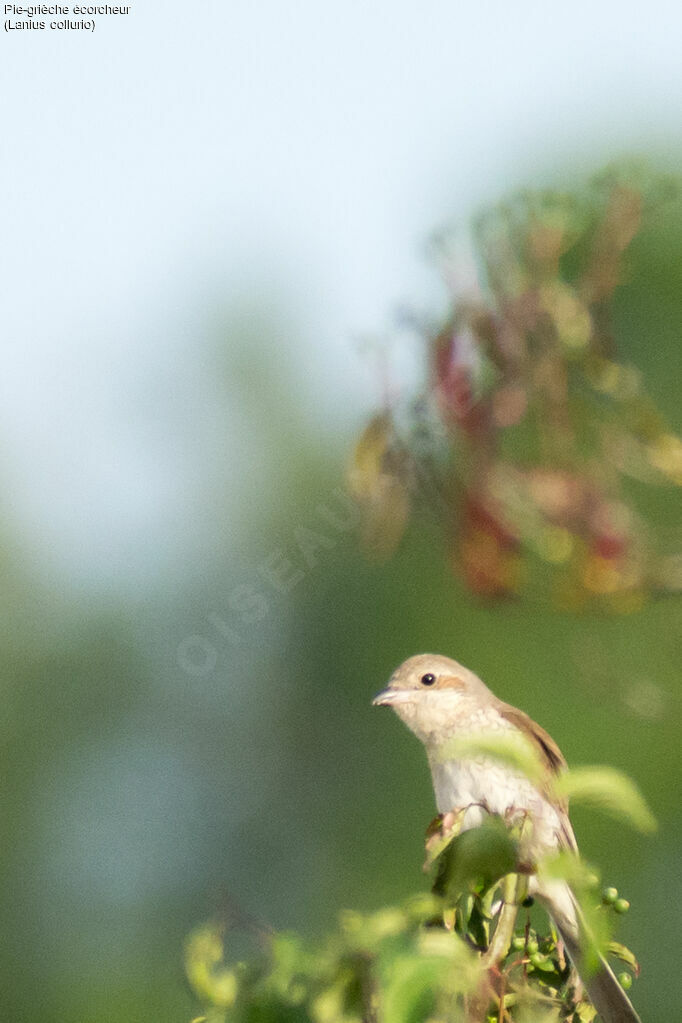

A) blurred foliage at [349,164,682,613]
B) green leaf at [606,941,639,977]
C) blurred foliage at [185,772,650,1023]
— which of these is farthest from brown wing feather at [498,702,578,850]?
blurred foliage at [185,772,650,1023]

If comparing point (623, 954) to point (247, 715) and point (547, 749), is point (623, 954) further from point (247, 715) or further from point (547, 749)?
point (247, 715)

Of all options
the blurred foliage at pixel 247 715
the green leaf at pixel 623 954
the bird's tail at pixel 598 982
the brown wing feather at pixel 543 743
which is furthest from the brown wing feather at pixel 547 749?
the blurred foliage at pixel 247 715

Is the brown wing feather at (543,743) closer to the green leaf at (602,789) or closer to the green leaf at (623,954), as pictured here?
the green leaf at (623,954)

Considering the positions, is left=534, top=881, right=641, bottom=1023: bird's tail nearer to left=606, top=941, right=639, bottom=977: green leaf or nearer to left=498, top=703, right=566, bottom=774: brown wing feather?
left=498, top=703, right=566, bottom=774: brown wing feather

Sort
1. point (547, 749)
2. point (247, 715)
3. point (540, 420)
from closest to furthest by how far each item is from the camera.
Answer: point (540, 420), point (547, 749), point (247, 715)

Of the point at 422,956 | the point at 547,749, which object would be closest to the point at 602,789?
the point at 422,956

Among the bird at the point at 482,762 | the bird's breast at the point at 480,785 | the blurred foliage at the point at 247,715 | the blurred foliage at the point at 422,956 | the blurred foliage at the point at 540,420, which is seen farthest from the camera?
the blurred foliage at the point at 247,715

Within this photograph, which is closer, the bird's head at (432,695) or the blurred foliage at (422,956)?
the blurred foliage at (422,956)
